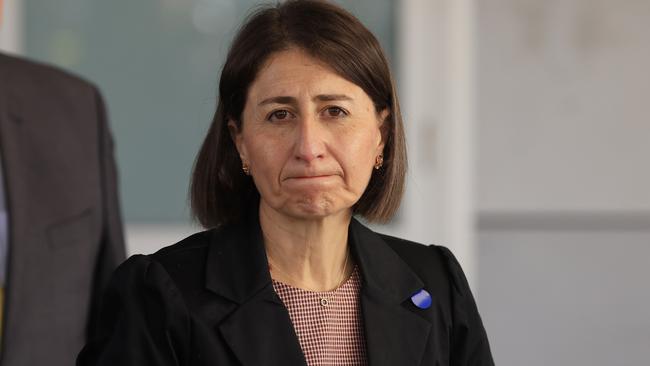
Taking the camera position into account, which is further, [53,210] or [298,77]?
[53,210]

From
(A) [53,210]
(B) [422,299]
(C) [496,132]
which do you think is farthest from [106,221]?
(C) [496,132]

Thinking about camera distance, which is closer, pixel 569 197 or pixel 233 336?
pixel 233 336

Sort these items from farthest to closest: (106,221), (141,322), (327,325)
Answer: (106,221) → (327,325) → (141,322)

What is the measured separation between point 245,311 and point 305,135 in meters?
0.24

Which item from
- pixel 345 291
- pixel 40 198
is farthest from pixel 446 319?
pixel 40 198

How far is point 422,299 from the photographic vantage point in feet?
5.00

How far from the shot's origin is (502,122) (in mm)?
3811

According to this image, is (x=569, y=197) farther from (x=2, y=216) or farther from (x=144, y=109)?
(x=2, y=216)

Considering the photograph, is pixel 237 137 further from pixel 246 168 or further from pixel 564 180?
pixel 564 180

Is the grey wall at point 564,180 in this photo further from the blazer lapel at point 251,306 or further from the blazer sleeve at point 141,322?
the blazer sleeve at point 141,322

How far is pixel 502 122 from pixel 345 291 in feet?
7.92

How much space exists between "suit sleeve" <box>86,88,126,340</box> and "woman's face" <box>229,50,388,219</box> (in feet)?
2.81

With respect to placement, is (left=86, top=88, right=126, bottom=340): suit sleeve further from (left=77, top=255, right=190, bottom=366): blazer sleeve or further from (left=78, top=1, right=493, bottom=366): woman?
(left=77, top=255, right=190, bottom=366): blazer sleeve

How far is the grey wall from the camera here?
3.81m
